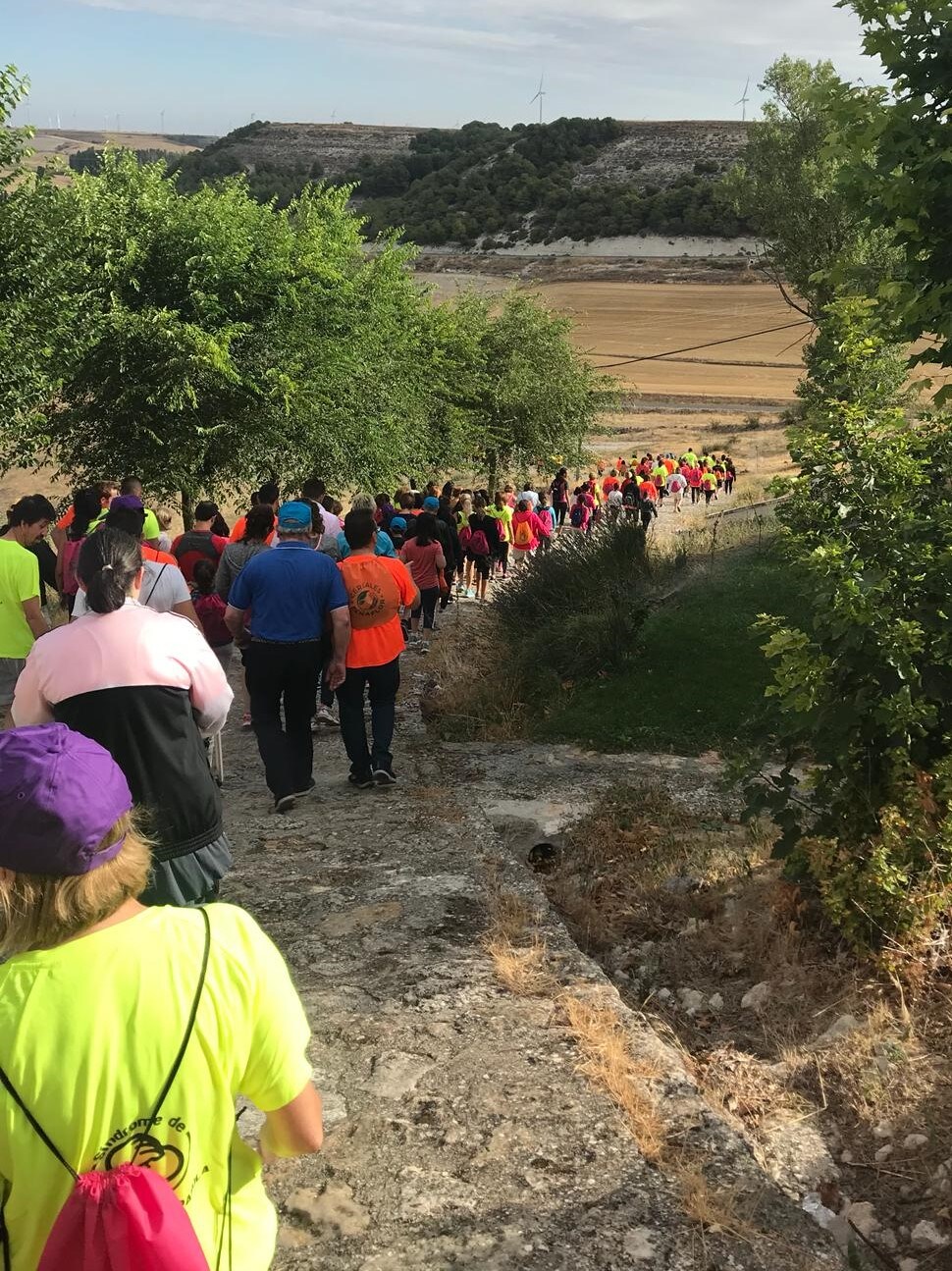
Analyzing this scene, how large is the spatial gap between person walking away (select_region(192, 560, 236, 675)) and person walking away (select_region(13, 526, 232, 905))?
3673 millimetres

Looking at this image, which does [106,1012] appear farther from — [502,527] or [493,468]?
[493,468]

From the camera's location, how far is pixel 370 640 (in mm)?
6605

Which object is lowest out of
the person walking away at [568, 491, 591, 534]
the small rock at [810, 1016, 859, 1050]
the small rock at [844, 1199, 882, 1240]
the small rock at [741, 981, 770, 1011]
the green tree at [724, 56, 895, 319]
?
the person walking away at [568, 491, 591, 534]

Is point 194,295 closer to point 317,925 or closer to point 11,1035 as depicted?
point 317,925

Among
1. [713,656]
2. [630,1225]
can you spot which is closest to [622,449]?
[713,656]

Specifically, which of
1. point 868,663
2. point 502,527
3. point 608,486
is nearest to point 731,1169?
point 868,663

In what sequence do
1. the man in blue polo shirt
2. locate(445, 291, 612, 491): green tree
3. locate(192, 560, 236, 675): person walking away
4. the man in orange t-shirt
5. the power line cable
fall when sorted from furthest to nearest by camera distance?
the power line cable < locate(445, 291, 612, 491): green tree < locate(192, 560, 236, 675): person walking away < the man in orange t-shirt < the man in blue polo shirt

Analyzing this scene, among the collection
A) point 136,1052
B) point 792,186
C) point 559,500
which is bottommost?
point 559,500

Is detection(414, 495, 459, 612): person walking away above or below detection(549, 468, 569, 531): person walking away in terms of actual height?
above

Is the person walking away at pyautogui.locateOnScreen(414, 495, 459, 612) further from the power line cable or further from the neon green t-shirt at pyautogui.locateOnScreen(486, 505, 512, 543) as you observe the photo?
the power line cable

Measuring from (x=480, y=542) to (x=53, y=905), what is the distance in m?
13.4

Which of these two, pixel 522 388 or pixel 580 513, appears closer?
pixel 580 513

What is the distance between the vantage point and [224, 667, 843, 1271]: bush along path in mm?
2949

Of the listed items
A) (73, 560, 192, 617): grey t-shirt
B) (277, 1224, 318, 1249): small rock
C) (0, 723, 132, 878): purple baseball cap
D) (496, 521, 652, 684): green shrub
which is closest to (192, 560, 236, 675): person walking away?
(73, 560, 192, 617): grey t-shirt
